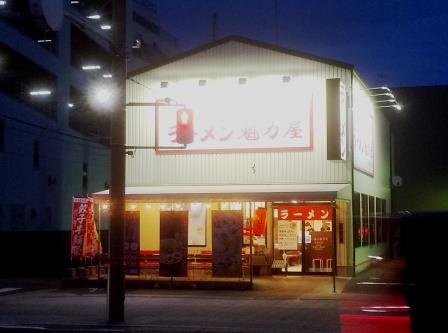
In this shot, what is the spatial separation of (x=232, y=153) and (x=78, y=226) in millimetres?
5948

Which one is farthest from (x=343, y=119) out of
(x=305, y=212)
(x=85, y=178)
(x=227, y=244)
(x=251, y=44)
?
(x=85, y=178)

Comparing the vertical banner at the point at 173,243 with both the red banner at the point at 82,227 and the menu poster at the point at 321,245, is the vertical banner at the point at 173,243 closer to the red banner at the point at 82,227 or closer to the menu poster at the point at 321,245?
the red banner at the point at 82,227

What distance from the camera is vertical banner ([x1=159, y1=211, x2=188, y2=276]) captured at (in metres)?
25.9

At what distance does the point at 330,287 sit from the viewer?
25.1 meters

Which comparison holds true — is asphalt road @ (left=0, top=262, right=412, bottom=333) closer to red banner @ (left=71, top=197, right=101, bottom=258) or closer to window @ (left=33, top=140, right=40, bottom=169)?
red banner @ (left=71, top=197, right=101, bottom=258)

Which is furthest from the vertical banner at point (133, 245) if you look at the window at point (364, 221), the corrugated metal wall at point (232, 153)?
the window at point (364, 221)

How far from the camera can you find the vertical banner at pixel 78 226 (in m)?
26.7

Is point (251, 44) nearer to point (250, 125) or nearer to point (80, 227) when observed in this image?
point (250, 125)

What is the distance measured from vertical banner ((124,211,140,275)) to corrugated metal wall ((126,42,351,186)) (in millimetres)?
3069

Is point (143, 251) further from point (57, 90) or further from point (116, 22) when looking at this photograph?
point (57, 90)

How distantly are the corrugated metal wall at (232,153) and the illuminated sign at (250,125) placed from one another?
335 millimetres

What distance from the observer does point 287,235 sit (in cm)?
2980

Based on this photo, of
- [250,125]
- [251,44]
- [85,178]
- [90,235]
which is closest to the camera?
[90,235]

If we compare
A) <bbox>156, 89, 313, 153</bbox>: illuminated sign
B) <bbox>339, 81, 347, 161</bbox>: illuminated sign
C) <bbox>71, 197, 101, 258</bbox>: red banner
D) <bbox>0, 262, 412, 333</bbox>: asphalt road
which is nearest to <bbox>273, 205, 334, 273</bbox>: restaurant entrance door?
<bbox>0, 262, 412, 333</bbox>: asphalt road
